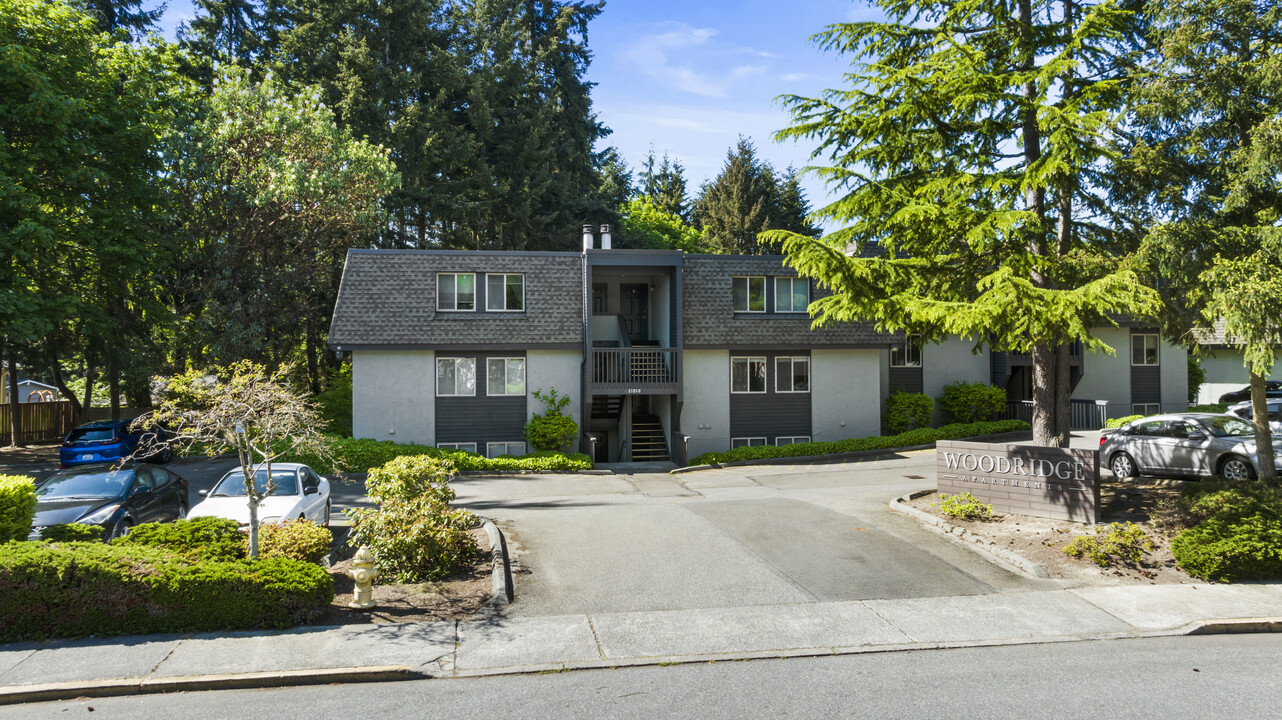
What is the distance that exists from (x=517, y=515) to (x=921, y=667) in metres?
9.44

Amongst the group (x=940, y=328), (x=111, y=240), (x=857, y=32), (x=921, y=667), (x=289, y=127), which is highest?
(x=289, y=127)

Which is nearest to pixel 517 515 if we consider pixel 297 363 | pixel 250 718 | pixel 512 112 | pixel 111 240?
pixel 250 718

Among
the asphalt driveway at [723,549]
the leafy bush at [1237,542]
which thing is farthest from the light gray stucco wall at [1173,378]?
the leafy bush at [1237,542]

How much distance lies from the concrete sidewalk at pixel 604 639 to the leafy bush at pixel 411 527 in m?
1.87

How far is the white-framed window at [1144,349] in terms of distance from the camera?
31375 millimetres

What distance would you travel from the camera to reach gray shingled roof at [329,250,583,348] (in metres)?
24.1

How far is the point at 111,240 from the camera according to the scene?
2423 cm

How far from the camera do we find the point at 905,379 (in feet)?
96.0

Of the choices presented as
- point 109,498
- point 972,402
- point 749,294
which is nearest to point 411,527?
point 109,498

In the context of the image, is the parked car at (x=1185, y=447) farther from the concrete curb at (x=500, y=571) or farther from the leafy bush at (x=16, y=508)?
the leafy bush at (x=16, y=508)

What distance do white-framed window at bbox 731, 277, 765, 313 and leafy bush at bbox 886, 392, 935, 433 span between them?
6.28 metres

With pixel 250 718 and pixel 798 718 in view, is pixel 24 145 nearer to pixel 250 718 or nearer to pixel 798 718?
pixel 250 718

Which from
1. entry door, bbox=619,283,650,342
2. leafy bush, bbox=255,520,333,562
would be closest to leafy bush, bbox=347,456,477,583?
leafy bush, bbox=255,520,333,562

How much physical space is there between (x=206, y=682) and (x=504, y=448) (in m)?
17.9
